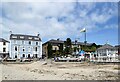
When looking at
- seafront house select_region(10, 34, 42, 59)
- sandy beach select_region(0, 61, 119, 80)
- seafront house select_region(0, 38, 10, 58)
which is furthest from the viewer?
seafront house select_region(10, 34, 42, 59)

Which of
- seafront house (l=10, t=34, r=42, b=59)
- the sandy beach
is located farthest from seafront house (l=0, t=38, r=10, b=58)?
the sandy beach

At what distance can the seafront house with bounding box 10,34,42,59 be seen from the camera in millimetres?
77438

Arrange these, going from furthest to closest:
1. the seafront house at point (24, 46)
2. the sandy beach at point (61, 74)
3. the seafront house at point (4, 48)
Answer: the seafront house at point (24, 46) → the seafront house at point (4, 48) → the sandy beach at point (61, 74)

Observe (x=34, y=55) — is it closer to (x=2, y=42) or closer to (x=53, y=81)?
(x=2, y=42)

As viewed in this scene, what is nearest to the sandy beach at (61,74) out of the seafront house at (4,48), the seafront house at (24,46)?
the seafront house at (4,48)

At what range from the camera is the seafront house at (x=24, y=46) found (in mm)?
77438

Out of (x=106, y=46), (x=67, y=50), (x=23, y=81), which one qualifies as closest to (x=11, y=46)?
(x=67, y=50)

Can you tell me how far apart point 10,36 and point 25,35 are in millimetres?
A: 6370

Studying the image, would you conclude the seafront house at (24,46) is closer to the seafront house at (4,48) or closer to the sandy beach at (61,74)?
the seafront house at (4,48)

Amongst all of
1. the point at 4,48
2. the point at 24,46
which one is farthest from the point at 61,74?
the point at 24,46

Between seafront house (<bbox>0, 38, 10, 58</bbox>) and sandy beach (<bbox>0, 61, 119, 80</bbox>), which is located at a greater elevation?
seafront house (<bbox>0, 38, 10, 58</bbox>)

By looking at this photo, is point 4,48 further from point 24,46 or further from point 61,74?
point 61,74

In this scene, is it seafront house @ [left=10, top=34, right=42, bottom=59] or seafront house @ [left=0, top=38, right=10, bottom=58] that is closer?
seafront house @ [left=0, top=38, right=10, bottom=58]

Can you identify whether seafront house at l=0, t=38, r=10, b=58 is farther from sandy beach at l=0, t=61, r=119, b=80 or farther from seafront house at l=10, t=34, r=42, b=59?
sandy beach at l=0, t=61, r=119, b=80
